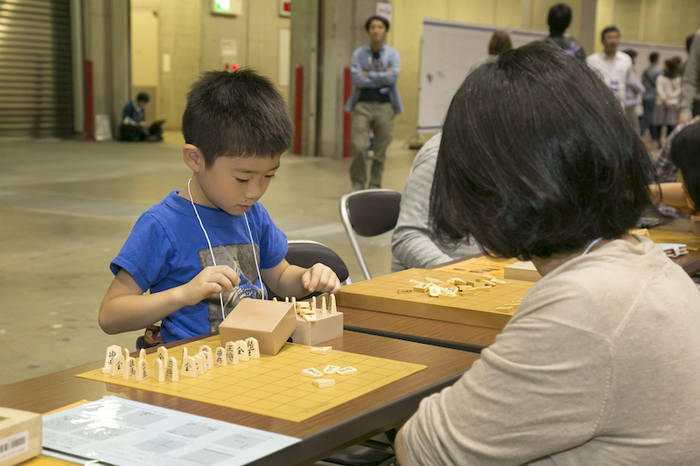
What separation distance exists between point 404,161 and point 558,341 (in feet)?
37.9

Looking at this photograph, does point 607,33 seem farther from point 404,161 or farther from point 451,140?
point 451,140

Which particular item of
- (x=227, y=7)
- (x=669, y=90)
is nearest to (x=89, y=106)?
(x=227, y=7)

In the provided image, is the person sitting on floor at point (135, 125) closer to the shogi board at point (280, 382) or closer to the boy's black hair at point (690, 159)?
the boy's black hair at point (690, 159)

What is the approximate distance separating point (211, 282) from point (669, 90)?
51.1 ft

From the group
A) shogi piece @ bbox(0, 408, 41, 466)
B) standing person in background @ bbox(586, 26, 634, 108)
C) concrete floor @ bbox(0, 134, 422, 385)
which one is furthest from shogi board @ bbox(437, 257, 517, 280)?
standing person in background @ bbox(586, 26, 634, 108)

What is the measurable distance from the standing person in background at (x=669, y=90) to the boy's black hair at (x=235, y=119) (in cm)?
1467

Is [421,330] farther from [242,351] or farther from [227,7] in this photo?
[227,7]

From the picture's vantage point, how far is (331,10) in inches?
Result: 480

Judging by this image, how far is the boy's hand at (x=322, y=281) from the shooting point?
1.95 m

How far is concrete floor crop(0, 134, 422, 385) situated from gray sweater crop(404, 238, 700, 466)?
2846 millimetres

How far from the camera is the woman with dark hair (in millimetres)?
872

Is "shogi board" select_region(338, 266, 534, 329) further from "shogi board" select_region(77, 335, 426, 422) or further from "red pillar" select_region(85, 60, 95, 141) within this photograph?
"red pillar" select_region(85, 60, 95, 141)

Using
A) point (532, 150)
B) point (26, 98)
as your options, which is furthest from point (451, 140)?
point (26, 98)

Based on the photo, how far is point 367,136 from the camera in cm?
862
